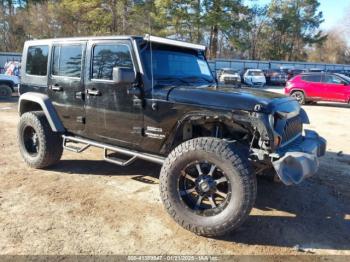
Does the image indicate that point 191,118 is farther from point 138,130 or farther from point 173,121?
point 138,130

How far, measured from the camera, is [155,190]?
16.1 ft

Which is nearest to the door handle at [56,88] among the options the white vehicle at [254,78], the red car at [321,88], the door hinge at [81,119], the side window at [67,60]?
the side window at [67,60]

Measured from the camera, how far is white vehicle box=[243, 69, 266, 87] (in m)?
27.2

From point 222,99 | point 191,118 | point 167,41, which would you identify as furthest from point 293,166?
point 167,41

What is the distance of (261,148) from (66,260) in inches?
85.6

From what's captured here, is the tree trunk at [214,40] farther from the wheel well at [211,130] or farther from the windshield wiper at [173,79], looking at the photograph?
the wheel well at [211,130]

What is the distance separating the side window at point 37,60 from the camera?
18.2ft

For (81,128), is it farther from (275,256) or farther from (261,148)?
(275,256)

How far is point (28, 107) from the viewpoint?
19.9 ft

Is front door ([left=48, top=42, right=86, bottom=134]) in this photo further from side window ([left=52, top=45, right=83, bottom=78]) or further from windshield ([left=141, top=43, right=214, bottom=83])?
windshield ([left=141, top=43, right=214, bottom=83])

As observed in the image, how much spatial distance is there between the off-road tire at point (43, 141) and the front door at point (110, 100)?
0.85 m

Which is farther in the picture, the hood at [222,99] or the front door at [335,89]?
the front door at [335,89]

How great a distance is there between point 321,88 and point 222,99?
538 inches

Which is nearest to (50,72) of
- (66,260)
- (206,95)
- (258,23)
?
(206,95)
